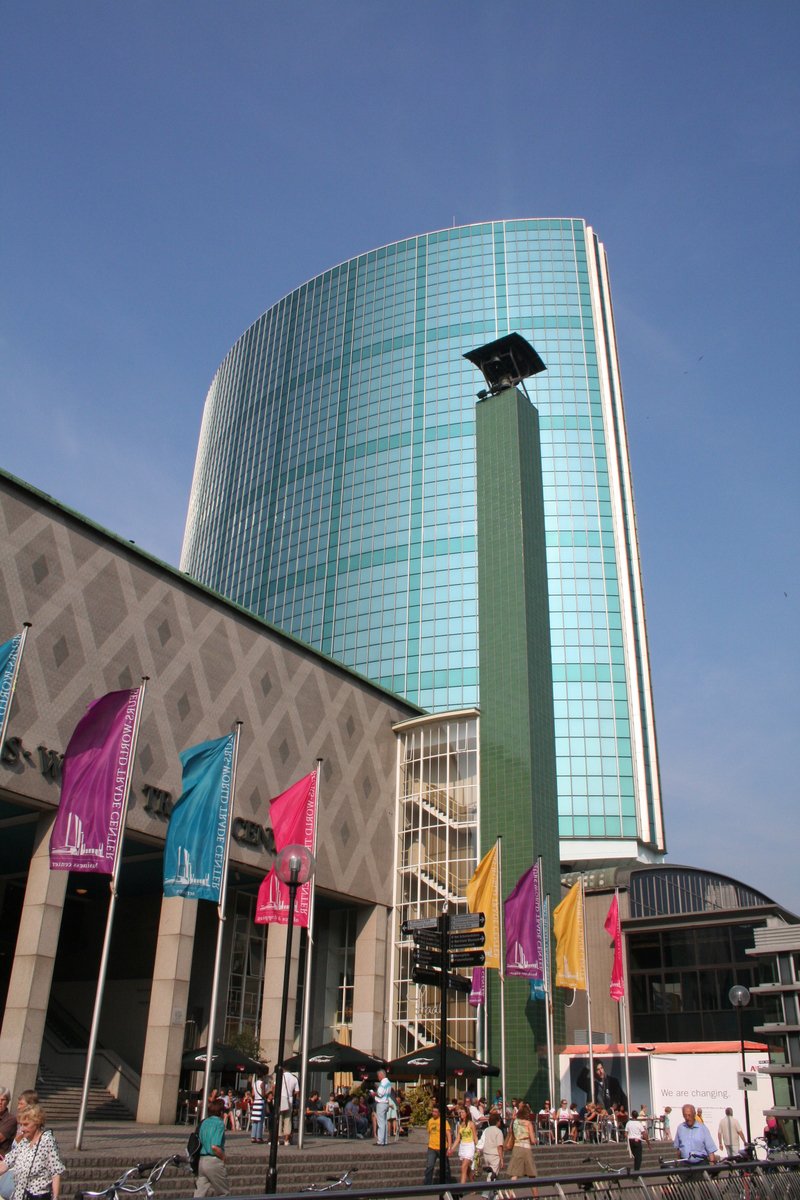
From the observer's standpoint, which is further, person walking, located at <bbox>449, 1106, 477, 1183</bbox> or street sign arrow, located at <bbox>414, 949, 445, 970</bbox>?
person walking, located at <bbox>449, 1106, 477, 1183</bbox>

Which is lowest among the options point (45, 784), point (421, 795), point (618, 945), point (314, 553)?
point (618, 945)

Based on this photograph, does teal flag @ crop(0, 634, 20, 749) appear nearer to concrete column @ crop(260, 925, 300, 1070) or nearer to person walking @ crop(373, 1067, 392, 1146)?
person walking @ crop(373, 1067, 392, 1146)

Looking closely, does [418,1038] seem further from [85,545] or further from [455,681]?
[455,681]

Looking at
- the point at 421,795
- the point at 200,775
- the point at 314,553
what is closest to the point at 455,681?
the point at 314,553

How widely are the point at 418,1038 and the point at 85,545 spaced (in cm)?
2732

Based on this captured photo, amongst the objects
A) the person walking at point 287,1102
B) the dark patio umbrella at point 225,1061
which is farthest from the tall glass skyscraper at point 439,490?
the person walking at point 287,1102

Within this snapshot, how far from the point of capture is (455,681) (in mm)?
89312

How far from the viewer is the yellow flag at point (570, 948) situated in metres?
40.3

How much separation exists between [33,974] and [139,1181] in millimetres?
13485

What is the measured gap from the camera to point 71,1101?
34.9 metres

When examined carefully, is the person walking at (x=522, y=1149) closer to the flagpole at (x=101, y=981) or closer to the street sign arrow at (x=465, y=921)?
the street sign arrow at (x=465, y=921)

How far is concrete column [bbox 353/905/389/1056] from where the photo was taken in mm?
44750

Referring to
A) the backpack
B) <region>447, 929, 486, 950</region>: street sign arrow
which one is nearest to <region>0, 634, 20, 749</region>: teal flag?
the backpack

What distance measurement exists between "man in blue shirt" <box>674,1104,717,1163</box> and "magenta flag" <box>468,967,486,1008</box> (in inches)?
925
